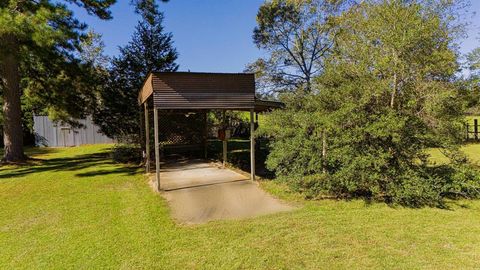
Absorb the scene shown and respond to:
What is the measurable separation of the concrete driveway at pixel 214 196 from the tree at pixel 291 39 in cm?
1175

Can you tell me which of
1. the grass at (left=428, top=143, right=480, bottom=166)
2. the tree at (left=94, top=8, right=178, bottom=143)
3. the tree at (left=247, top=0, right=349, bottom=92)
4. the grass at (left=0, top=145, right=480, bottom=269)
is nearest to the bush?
the tree at (left=94, top=8, right=178, bottom=143)

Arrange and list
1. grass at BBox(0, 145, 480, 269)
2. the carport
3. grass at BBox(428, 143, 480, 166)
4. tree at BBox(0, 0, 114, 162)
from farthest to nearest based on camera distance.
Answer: tree at BBox(0, 0, 114, 162), the carport, grass at BBox(428, 143, 480, 166), grass at BBox(0, 145, 480, 269)

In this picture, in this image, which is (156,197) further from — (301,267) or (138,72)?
(138,72)

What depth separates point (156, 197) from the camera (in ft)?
19.0

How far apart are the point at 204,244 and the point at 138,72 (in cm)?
1117

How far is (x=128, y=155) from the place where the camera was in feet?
37.0

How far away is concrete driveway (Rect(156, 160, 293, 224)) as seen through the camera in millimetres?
4852

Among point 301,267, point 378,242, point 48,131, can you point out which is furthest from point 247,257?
point 48,131

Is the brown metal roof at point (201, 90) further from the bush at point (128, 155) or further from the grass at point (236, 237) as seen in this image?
the bush at point (128, 155)

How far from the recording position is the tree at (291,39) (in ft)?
57.1

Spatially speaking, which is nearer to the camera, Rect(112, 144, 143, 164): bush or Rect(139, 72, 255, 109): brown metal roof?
Rect(139, 72, 255, 109): brown metal roof

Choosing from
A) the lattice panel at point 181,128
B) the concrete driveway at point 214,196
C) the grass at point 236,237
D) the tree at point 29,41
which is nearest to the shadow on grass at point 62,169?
the tree at point 29,41

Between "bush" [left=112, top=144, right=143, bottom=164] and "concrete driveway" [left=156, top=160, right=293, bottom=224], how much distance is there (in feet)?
10.5

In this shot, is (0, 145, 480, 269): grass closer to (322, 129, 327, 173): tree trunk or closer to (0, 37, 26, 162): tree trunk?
(322, 129, 327, 173): tree trunk
